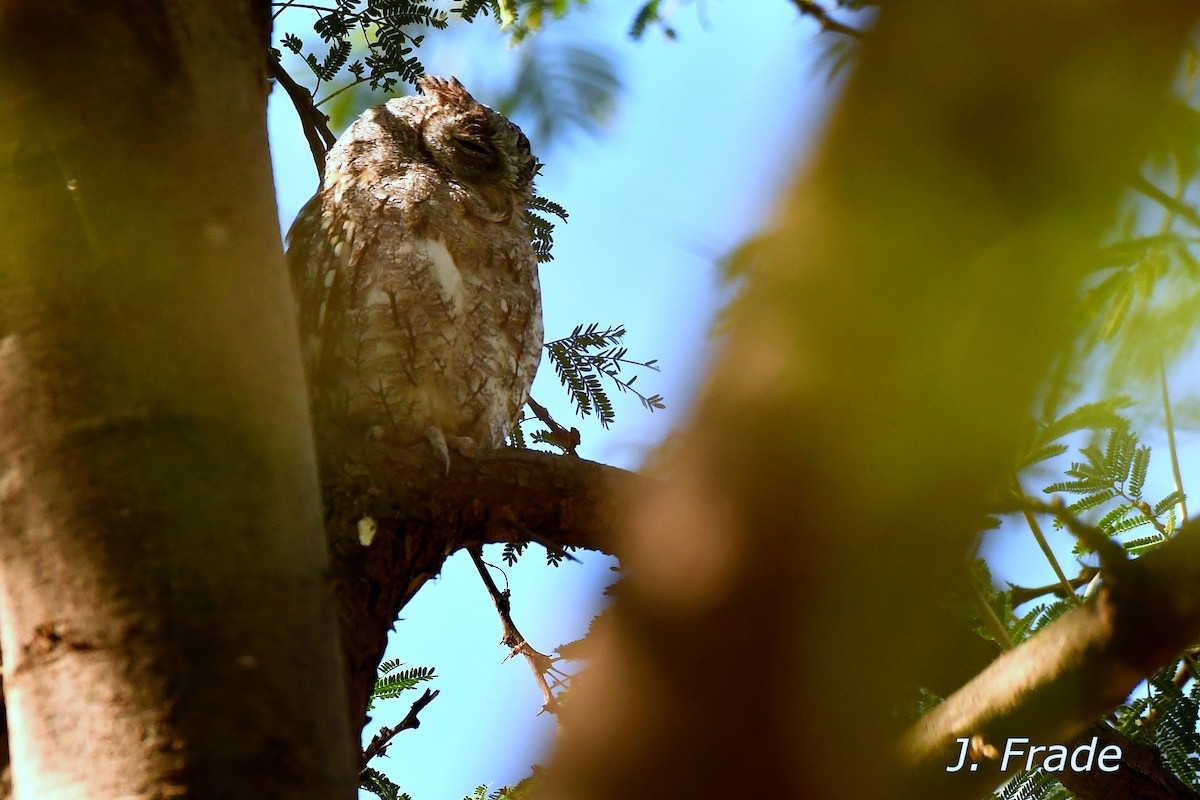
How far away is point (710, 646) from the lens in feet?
2.12

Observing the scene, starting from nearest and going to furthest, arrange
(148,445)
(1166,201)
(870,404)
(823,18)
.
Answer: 1. (870,404)
2. (1166,201)
3. (823,18)
4. (148,445)

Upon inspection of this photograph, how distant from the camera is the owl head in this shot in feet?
9.34

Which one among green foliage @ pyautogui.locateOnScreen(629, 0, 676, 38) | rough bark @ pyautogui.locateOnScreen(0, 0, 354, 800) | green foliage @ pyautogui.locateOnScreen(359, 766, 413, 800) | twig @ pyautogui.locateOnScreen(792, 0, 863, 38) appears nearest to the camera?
twig @ pyautogui.locateOnScreen(792, 0, 863, 38)

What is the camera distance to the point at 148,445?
1.00 m

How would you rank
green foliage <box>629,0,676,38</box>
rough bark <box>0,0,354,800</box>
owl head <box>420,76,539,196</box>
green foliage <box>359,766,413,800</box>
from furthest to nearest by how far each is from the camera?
owl head <box>420,76,539,196</box>, green foliage <box>359,766,413,800</box>, green foliage <box>629,0,676,38</box>, rough bark <box>0,0,354,800</box>

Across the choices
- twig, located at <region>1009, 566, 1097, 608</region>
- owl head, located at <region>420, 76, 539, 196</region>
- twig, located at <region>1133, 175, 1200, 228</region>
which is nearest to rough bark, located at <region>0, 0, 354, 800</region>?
twig, located at <region>1133, 175, 1200, 228</region>

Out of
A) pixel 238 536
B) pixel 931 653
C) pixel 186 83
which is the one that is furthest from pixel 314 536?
pixel 931 653

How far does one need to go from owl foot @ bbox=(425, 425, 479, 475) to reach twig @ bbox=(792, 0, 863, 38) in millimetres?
1164

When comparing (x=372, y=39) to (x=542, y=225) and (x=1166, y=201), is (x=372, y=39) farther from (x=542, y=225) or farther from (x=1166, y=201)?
(x=1166, y=201)

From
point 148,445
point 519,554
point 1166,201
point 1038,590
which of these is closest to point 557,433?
point 519,554

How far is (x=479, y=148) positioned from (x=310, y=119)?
44 centimetres

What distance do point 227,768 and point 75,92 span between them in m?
0.69

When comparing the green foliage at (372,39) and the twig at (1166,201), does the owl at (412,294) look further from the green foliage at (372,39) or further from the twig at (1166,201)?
the twig at (1166,201)

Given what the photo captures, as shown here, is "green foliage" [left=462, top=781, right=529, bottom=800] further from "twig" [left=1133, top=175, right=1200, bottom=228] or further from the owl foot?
"twig" [left=1133, top=175, right=1200, bottom=228]
